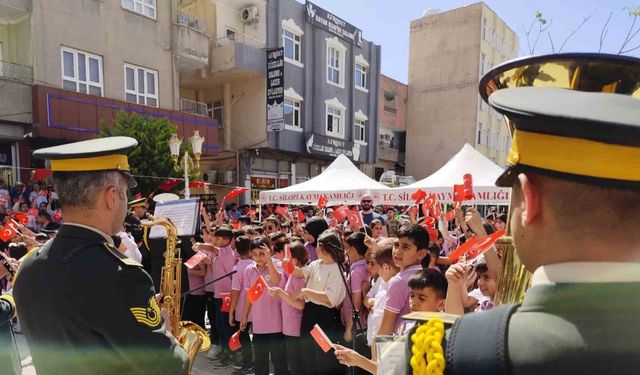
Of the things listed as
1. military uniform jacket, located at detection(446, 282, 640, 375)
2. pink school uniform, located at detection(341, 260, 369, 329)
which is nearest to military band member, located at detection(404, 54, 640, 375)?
military uniform jacket, located at detection(446, 282, 640, 375)

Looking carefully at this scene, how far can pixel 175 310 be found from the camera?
3.23m

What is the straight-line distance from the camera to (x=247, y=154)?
64.9ft

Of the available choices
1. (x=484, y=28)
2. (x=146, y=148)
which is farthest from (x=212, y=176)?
(x=484, y=28)

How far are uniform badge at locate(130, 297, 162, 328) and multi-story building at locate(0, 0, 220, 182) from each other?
12.2 metres

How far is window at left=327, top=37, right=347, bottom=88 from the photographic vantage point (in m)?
23.2

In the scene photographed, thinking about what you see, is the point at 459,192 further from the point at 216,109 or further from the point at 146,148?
the point at 216,109

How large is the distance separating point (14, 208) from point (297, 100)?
13.8 metres

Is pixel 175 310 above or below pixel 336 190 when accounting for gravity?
below

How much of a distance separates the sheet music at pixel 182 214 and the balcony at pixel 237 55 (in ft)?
47.0

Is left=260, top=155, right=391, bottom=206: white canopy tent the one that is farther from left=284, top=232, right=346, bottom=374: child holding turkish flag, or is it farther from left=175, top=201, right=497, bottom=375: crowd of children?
left=284, top=232, right=346, bottom=374: child holding turkish flag

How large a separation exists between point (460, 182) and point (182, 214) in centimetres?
602

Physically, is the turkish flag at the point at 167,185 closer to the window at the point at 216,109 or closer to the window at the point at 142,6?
the window at the point at 142,6

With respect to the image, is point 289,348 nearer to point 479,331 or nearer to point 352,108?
point 479,331

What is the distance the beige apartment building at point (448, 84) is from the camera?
31.4 m
